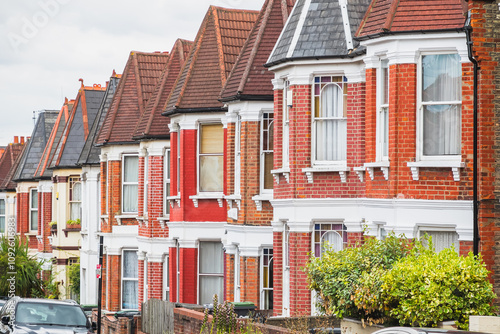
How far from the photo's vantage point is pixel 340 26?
2139cm

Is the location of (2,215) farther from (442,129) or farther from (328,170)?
(442,129)

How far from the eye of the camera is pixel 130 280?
1390 inches

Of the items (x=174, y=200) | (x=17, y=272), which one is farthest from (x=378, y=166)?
(x=17, y=272)

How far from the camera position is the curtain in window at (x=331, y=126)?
2094 cm

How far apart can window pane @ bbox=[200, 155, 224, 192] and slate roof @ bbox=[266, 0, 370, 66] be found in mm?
6477

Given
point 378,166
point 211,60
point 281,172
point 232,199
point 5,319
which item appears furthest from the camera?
point 211,60

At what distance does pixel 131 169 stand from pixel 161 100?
397 cm

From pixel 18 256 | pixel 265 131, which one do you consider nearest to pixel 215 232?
pixel 265 131

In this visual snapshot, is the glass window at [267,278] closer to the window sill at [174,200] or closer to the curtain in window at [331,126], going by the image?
the window sill at [174,200]

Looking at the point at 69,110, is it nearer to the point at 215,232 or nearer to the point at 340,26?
the point at 215,232

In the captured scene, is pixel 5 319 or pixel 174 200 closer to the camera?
pixel 5 319

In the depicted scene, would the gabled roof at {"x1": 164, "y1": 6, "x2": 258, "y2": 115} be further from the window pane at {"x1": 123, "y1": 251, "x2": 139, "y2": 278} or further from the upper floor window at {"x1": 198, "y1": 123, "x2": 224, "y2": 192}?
the window pane at {"x1": 123, "y1": 251, "x2": 139, "y2": 278}

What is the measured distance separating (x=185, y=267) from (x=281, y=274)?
6829 millimetres

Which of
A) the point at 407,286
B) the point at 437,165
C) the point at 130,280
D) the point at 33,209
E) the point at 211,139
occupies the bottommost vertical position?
the point at 130,280
